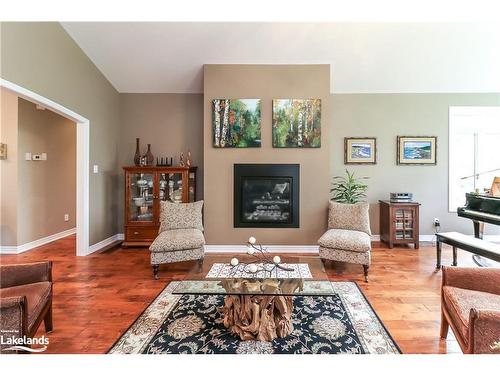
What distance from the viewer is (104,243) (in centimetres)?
455

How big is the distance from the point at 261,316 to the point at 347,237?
1.78 metres

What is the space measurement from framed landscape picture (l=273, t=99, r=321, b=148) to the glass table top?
220 cm

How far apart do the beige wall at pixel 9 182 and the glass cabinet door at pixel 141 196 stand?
68.4 inches

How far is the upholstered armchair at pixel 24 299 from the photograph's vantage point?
1.43 m

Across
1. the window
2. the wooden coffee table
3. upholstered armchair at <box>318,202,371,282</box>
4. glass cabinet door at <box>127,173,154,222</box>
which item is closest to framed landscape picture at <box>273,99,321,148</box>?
upholstered armchair at <box>318,202,371,282</box>

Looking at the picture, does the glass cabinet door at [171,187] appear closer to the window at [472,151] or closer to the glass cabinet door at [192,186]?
the glass cabinet door at [192,186]

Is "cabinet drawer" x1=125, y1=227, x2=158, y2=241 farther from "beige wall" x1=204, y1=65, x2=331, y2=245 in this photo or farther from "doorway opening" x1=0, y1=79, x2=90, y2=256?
"beige wall" x1=204, y1=65, x2=331, y2=245

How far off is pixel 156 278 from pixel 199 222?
920mm

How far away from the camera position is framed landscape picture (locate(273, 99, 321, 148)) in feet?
13.6

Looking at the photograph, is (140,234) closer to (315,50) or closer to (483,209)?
(315,50)

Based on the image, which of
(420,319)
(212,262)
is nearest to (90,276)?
(212,262)

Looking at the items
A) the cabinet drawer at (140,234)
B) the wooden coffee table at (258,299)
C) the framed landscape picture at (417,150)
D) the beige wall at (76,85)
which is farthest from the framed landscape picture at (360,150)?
the beige wall at (76,85)

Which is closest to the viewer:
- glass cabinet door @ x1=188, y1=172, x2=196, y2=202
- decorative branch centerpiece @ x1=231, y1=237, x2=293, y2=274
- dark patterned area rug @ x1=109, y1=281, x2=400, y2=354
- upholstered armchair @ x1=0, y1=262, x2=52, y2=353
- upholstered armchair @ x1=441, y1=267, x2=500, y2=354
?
upholstered armchair @ x1=441, y1=267, x2=500, y2=354
